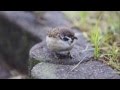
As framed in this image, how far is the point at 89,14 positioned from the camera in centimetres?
551

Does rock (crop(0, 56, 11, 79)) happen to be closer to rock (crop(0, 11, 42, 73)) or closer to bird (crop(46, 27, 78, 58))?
rock (crop(0, 11, 42, 73))

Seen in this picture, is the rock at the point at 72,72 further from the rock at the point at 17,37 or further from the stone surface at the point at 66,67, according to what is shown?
the rock at the point at 17,37

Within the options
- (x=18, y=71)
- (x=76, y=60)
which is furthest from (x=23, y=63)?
(x=76, y=60)

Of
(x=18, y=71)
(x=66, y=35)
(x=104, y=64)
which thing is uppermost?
(x=66, y=35)

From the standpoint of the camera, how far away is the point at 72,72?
3.43 m

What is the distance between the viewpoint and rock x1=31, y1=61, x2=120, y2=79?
3.37 m

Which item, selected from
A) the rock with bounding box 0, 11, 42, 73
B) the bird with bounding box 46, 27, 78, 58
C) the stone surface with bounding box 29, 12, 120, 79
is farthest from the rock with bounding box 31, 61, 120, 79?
the rock with bounding box 0, 11, 42, 73

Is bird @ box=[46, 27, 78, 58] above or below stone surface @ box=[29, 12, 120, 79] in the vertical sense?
above

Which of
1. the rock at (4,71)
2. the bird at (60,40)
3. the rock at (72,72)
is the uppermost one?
the bird at (60,40)

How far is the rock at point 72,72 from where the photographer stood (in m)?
3.37

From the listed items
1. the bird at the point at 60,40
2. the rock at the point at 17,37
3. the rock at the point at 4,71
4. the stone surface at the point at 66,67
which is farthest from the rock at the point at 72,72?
the rock at the point at 4,71
